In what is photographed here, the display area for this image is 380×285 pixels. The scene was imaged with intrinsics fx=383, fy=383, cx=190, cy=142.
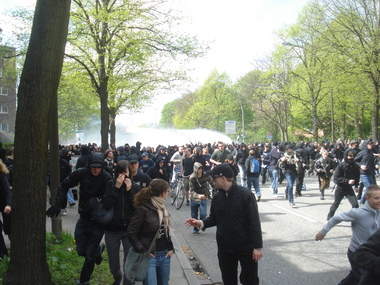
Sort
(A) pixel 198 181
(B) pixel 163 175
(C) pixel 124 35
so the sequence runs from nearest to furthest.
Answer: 1. (A) pixel 198 181
2. (B) pixel 163 175
3. (C) pixel 124 35

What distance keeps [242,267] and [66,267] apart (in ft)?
8.90

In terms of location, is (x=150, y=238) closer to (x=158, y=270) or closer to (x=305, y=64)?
(x=158, y=270)

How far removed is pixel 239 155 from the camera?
16766 mm

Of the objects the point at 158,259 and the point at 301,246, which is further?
the point at 301,246

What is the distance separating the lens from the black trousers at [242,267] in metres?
4.00

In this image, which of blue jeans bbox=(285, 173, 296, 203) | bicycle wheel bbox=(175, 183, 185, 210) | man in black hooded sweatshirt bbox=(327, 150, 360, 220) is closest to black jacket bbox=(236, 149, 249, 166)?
bicycle wheel bbox=(175, 183, 185, 210)

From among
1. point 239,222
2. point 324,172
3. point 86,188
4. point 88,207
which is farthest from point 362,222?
point 324,172

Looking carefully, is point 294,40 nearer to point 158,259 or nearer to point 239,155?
point 239,155

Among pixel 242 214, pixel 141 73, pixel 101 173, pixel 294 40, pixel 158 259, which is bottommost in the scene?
pixel 158 259

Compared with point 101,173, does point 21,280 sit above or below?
below

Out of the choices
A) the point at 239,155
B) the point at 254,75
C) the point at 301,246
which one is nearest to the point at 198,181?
the point at 301,246

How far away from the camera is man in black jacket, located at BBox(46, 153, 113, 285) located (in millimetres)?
4793

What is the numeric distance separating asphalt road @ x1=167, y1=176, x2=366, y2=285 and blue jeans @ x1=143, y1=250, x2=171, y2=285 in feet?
5.36

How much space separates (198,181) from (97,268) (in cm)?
334
